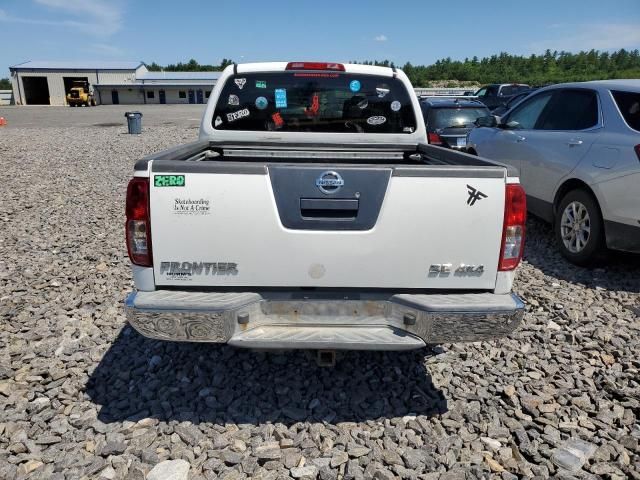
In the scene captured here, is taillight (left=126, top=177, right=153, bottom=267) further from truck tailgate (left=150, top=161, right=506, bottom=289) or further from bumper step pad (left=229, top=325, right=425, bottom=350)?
bumper step pad (left=229, top=325, right=425, bottom=350)

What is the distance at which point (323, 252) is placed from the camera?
2.72m

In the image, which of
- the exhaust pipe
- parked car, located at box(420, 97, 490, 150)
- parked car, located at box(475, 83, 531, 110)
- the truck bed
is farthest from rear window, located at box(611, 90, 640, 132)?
parked car, located at box(475, 83, 531, 110)

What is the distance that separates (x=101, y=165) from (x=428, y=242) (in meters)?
11.6

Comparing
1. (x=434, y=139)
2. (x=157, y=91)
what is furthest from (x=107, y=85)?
(x=434, y=139)

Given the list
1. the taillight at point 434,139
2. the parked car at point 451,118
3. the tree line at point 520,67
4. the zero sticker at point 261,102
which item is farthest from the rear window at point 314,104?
the tree line at point 520,67

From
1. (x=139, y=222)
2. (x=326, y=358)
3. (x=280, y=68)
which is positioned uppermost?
(x=280, y=68)

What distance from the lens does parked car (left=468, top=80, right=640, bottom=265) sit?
16.0 feet

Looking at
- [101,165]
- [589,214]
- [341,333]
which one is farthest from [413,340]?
[101,165]

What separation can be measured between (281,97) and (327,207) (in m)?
2.00

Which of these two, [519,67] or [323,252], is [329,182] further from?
[519,67]

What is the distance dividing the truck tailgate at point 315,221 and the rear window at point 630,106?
3.17 meters

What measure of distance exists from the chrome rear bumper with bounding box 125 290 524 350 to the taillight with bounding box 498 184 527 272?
0.68ft

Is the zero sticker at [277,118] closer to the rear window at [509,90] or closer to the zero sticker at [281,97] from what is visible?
the zero sticker at [281,97]

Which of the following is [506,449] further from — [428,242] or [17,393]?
[17,393]
